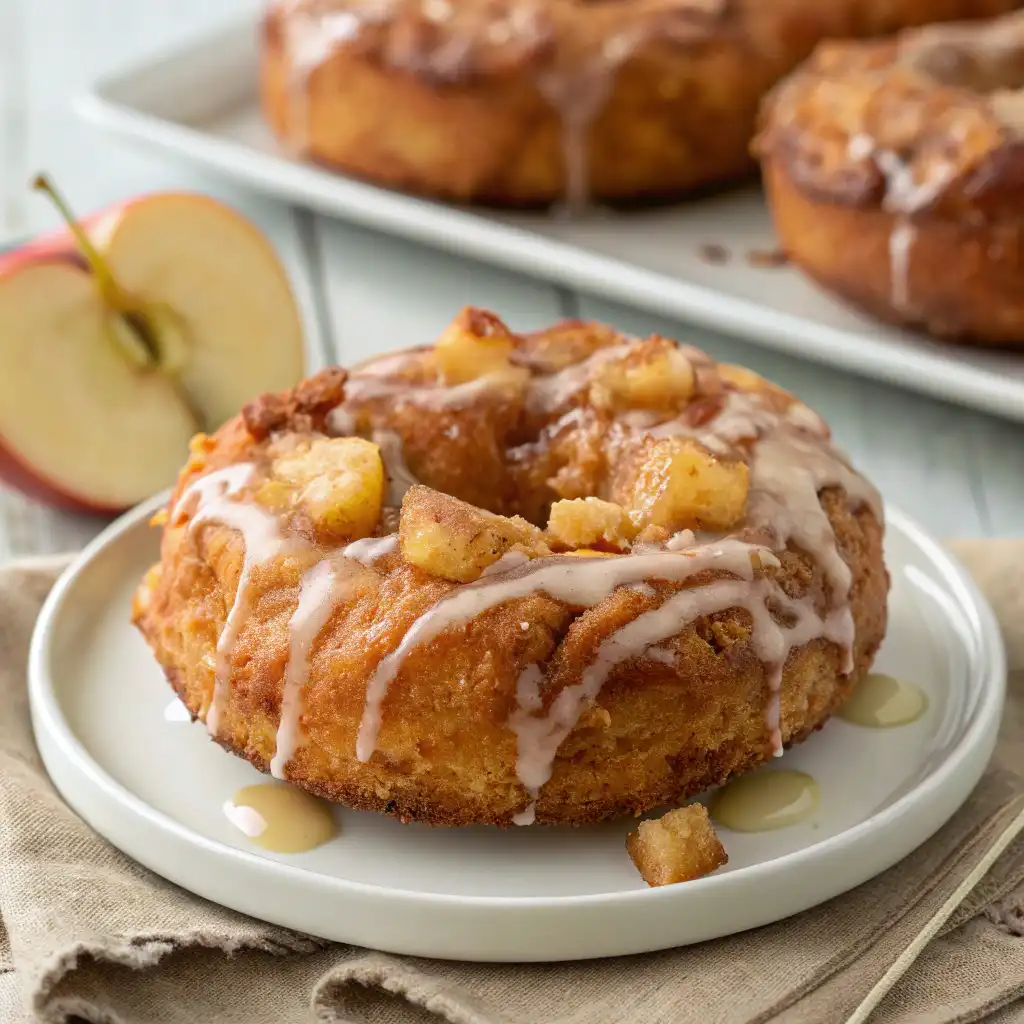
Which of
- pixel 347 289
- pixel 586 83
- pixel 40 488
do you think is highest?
pixel 586 83

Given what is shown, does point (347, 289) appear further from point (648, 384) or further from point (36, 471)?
point (648, 384)

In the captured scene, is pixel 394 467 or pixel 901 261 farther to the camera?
pixel 901 261

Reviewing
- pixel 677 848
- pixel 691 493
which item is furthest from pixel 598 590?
pixel 677 848

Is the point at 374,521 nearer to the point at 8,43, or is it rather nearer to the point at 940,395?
the point at 940,395

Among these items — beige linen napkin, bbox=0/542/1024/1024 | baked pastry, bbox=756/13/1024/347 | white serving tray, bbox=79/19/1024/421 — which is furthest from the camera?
white serving tray, bbox=79/19/1024/421

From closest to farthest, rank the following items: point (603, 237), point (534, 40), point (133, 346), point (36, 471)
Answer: point (36, 471) → point (133, 346) → point (534, 40) → point (603, 237)

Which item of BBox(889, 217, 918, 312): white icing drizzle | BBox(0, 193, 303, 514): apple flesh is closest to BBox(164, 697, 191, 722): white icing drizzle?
BBox(0, 193, 303, 514): apple flesh

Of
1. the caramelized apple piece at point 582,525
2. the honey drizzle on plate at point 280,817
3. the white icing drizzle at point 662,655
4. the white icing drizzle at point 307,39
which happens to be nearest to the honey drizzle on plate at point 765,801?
the white icing drizzle at point 662,655

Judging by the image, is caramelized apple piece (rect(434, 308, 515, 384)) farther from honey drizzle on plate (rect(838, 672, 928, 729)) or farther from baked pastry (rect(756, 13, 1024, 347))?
baked pastry (rect(756, 13, 1024, 347))
